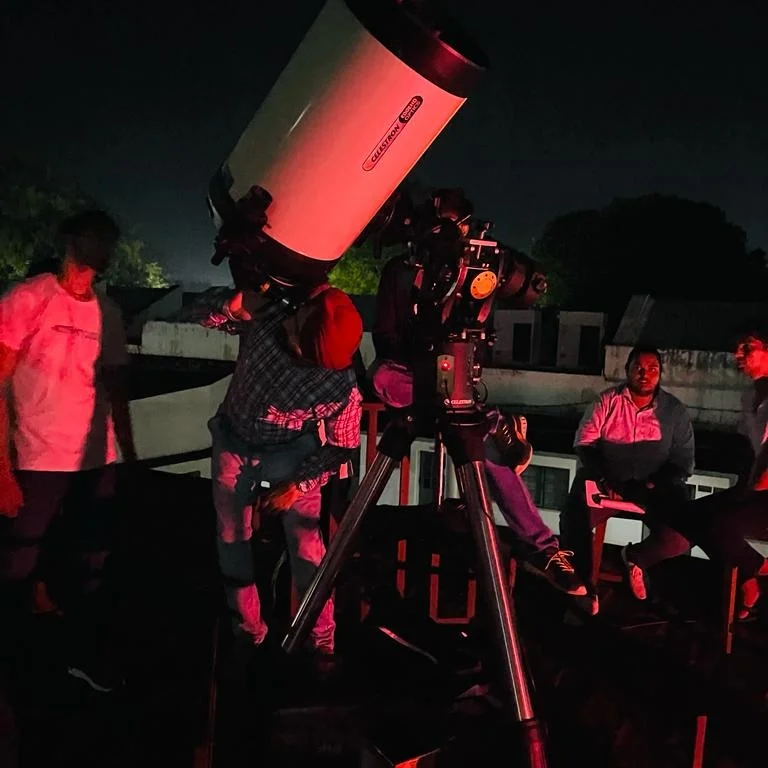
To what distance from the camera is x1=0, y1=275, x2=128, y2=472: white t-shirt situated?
2.23 meters

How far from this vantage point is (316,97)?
1.66 meters

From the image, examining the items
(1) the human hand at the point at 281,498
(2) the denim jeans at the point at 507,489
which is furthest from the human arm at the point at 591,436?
(1) the human hand at the point at 281,498

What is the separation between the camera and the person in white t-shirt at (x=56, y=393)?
2.24m

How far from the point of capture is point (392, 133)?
5.40ft

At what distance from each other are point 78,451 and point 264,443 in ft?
2.16

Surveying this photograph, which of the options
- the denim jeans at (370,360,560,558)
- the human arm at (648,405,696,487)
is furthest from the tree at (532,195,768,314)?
the denim jeans at (370,360,560,558)

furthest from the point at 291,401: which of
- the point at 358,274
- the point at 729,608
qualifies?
the point at 358,274

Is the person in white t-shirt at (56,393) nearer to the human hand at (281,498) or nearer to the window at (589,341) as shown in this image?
the human hand at (281,498)

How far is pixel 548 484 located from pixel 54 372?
25.8 feet

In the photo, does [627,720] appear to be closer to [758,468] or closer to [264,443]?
[758,468]

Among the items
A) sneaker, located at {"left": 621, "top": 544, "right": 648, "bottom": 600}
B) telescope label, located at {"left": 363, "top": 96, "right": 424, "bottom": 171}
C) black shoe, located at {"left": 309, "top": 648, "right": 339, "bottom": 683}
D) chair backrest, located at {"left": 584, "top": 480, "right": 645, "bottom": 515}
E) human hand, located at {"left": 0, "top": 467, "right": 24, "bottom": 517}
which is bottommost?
black shoe, located at {"left": 309, "top": 648, "right": 339, "bottom": 683}

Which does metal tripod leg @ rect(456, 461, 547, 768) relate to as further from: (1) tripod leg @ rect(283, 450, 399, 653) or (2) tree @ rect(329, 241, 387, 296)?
(2) tree @ rect(329, 241, 387, 296)

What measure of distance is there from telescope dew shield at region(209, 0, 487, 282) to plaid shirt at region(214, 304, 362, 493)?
0.41m

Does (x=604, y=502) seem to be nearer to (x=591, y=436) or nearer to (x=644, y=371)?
(x=591, y=436)
